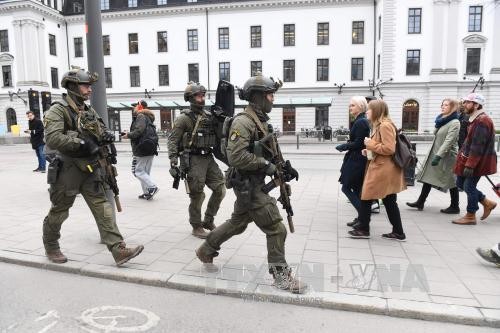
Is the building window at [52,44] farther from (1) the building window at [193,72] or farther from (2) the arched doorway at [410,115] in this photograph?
(2) the arched doorway at [410,115]

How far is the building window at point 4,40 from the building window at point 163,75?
16.0 meters

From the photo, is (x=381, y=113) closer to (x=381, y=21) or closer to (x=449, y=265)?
(x=449, y=265)

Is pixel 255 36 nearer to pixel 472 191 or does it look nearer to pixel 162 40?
pixel 162 40

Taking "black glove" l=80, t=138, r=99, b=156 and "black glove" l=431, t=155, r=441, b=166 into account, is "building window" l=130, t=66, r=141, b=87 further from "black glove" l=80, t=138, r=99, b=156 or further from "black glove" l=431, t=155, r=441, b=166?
"black glove" l=80, t=138, r=99, b=156

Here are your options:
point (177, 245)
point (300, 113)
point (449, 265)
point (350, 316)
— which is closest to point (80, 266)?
point (177, 245)

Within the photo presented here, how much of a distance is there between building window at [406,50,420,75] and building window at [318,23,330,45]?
24.2 ft

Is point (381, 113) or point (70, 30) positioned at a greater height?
point (70, 30)

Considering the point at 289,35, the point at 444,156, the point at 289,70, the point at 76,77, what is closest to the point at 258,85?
the point at 76,77

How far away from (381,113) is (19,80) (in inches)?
1812

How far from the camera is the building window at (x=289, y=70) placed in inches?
1560

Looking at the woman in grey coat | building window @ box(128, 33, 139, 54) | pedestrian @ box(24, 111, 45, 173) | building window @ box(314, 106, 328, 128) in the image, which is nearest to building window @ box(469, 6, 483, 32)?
building window @ box(314, 106, 328, 128)

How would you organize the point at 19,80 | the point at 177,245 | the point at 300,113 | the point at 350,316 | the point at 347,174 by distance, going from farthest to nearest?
the point at 19,80
the point at 300,113
the point at 347,174
the point at 177,245
the point at 350,316

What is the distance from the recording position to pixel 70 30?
45.0 metres

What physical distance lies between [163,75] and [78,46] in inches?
422
